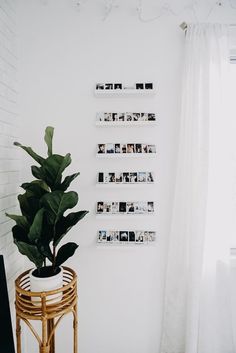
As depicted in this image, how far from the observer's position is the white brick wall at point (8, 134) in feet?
5.31

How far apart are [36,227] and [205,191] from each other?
1.15 m

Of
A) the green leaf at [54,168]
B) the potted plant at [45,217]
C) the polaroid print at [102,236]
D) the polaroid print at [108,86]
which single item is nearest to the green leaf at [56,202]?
the potted plant at [45,217]

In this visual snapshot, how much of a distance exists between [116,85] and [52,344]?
1.77m

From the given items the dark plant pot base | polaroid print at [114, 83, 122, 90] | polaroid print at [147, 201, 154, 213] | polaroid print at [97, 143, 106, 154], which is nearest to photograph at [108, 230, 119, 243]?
polaroid print at [147, 201, 154, 213]

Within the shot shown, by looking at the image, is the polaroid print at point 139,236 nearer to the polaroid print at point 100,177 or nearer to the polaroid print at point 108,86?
the polaroid print at point 100,177

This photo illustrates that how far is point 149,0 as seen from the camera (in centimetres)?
184

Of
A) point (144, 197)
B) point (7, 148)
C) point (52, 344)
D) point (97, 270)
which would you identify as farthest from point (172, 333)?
point (7, 148)

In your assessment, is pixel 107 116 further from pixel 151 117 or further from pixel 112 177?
pixel 112 177

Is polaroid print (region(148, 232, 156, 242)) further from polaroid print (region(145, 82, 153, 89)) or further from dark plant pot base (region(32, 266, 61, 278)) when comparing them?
polaroid print (region(145, 82, 153, 89))

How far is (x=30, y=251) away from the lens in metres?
1.28

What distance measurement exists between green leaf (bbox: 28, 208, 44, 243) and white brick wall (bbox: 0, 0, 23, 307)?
0.44 m

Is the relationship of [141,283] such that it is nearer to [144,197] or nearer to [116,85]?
[144,197]

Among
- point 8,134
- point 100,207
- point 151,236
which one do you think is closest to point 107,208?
point 100,207

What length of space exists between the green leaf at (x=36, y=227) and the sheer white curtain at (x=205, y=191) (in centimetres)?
96
